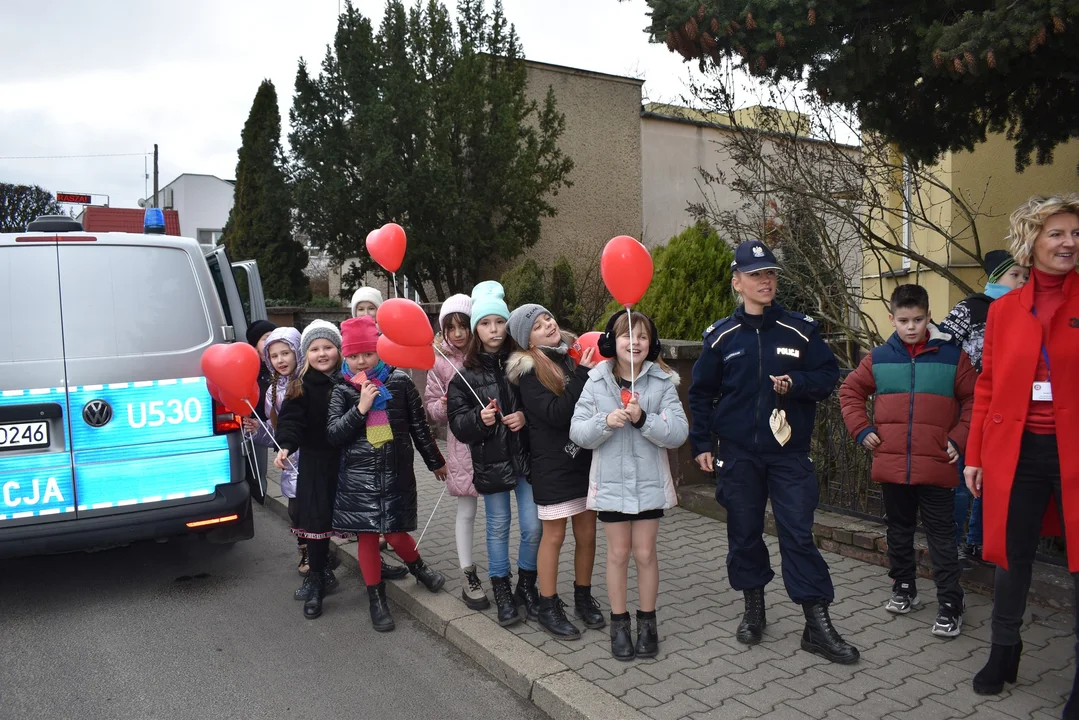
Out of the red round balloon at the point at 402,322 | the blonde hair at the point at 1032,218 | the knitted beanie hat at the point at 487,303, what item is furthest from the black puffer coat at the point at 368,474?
the blonde hair at the point at 1032,218

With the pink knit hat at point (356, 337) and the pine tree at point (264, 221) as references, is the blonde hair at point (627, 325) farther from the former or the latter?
the pine tree at point (264, 221)

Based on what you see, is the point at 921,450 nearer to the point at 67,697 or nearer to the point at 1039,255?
the point at 1039,255

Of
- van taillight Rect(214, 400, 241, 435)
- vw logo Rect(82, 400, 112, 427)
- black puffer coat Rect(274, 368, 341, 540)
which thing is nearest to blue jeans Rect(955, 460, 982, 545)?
black puffer coat Rect(274, 368, 341, 540)

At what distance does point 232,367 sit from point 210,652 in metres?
1.54

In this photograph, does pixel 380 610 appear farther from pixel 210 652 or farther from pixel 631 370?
pixel 631 370

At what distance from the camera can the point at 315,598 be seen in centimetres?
499

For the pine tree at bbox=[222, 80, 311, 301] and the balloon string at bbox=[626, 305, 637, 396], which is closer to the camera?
the balloon string at bbox=[626, 305, 637, 396]

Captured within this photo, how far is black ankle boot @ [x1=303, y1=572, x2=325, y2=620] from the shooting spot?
4934 millimetres

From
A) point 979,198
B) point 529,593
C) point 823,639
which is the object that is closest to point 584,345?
point 529,593

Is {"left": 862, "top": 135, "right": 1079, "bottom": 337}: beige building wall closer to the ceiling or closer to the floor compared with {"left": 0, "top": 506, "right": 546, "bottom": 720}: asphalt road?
closer to the ceiling

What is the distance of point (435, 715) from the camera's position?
12.1 ft

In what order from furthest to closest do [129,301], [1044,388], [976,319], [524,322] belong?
[129,301] → [976,319] → [524,322] → [1044,388]

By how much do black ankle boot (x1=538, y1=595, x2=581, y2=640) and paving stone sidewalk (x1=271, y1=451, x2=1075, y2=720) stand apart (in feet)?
0.15

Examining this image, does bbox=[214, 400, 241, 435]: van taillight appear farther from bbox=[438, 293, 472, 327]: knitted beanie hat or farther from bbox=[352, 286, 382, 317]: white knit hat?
bbox=[438, 293, 472, 327]: knitted beanie hat
